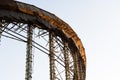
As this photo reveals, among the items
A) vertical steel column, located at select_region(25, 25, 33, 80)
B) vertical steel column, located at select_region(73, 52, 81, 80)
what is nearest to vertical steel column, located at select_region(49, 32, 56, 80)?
vertical steel column, located at select_region(25, 25, 33, 80)

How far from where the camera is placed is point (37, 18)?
77.8ft

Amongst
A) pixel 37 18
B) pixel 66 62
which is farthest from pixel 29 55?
pixel 66 62

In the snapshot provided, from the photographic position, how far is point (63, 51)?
26203mm

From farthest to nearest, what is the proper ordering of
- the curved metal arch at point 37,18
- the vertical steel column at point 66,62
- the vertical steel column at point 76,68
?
the vertical steel column at point 76,68 → the vertical steel column at point 66,62 → the curved metal arch at point 37,18

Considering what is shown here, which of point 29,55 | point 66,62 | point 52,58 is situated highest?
point 66,62

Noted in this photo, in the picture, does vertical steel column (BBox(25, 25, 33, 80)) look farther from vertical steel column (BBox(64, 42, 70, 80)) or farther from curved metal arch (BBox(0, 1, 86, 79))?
vertical steel column (BBox(64, 42, 70, 80))

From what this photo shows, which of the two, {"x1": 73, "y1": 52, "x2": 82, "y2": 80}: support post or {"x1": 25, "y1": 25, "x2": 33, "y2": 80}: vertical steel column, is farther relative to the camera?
{"x1": 73, "y1": 52, "x2": 82, "y2": 80}: support post

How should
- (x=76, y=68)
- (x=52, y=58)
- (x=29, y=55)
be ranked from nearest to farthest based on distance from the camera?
(x=29, y=55)
(x=52, y=58)
(x=76, y=68)

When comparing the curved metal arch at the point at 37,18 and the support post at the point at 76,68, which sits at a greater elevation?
the curved metal arch at the point at 37,18

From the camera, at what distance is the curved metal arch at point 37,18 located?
2253 centimetres

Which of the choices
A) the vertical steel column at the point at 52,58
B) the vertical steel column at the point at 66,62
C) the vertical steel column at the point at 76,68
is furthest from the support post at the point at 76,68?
the vertical steel column at the point at 52,58

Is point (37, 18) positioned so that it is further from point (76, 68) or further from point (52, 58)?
point (76, 68)

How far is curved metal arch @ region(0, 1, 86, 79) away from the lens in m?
22.5

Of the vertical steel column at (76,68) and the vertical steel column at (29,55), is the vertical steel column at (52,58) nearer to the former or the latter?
the vertical steel column at (29,55)
